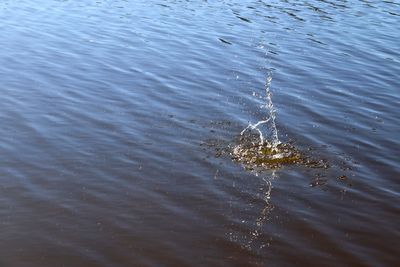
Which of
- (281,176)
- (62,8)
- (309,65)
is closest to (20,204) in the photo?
(281,176)

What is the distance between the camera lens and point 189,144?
12.7 metres

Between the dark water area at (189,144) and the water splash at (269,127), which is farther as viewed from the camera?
the water splash at (269,127)

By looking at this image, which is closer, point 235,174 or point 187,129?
point 235,174

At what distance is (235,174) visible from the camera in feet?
37.9

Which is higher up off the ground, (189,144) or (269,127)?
(189,144)

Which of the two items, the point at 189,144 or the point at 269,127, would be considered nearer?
the point at 189,144

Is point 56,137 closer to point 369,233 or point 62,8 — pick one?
point 369,233

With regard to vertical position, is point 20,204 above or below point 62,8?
above

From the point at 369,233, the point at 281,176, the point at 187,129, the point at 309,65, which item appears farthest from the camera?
the point at 309,65

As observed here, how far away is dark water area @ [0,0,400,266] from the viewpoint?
9.20 m

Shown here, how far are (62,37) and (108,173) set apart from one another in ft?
36.2

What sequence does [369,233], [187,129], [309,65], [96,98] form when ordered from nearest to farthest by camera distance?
[369,233] → [187,129] → [96,98] → [309,65]

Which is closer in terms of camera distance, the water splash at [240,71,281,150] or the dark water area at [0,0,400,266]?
the dark water area at [0,0,400,266]

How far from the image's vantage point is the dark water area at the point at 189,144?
9195 mm
